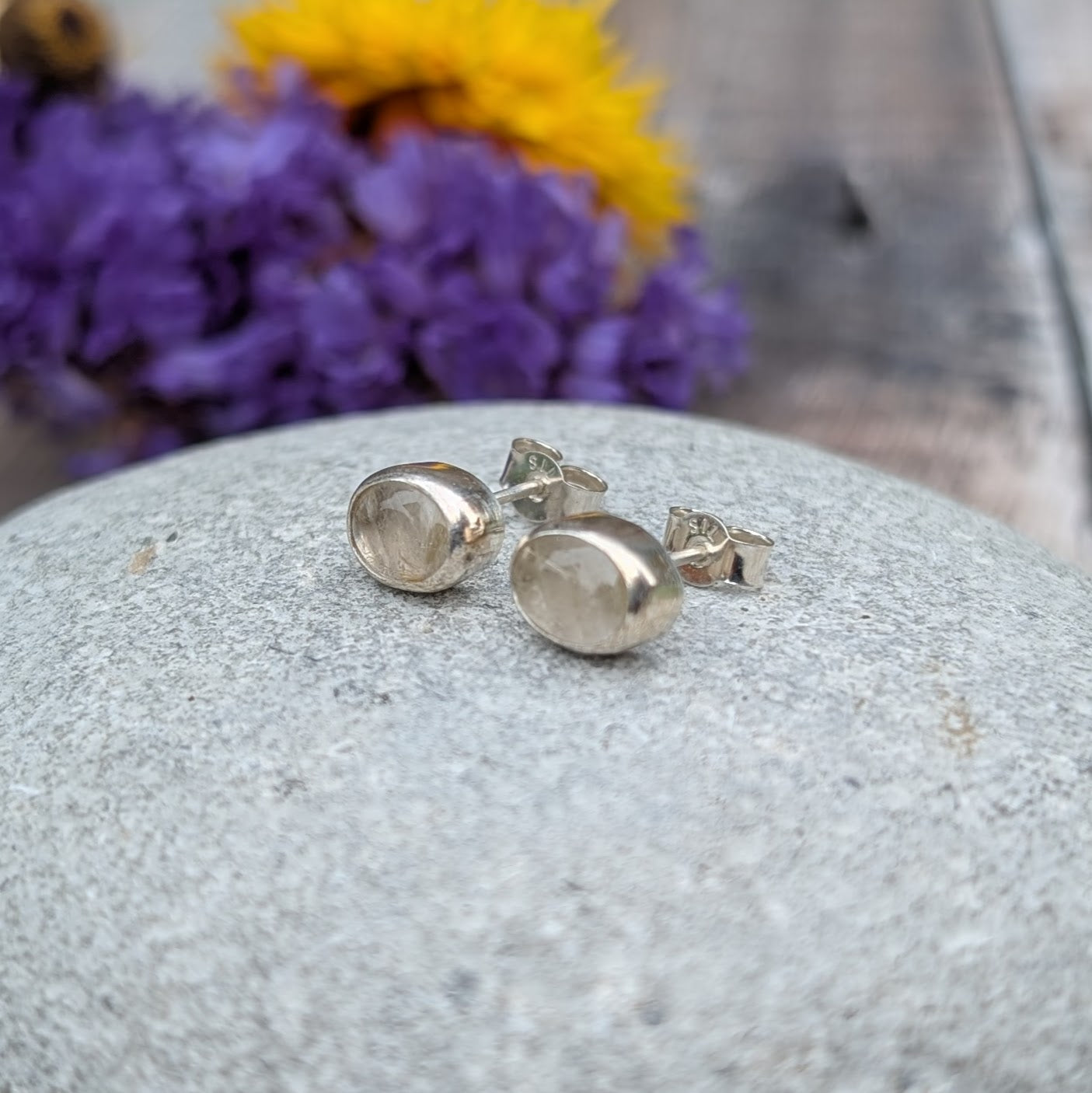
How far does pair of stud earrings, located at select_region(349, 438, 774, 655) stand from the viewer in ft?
2.06

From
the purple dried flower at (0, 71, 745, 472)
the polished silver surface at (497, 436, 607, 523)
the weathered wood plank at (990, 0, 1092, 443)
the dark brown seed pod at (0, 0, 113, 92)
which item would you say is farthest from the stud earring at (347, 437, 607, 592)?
the weathered wood plank at (990, 0, 1092, 443)

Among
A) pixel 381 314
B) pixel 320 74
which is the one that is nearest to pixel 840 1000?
pixel 381 314

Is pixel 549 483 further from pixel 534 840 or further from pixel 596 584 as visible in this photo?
pixel 534 840

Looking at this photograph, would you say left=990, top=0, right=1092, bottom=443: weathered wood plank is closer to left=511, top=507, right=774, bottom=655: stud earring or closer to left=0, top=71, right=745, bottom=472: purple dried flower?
left=0, top=71, right=745, bottom=472: purple dried flower

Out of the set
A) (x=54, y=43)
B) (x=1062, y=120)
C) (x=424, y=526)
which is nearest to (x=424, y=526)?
(x=424, y=526)

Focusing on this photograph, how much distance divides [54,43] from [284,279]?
1.13ft

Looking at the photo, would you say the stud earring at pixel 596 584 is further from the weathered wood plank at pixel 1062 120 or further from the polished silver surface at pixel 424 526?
the weathered wood plank at pixel 1062 120

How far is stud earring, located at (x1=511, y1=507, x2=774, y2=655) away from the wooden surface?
66cm

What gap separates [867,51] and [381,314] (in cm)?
145

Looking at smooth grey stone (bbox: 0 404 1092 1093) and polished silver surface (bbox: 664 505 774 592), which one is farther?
polished silver surface (bbox: 664 505 774 592)

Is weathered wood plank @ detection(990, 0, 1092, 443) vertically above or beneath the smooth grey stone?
above

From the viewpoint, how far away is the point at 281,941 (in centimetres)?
54

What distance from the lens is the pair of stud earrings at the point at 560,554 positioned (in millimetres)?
627

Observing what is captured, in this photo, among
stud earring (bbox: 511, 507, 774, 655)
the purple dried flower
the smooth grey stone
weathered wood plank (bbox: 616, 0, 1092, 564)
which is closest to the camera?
the smooth grey stone
